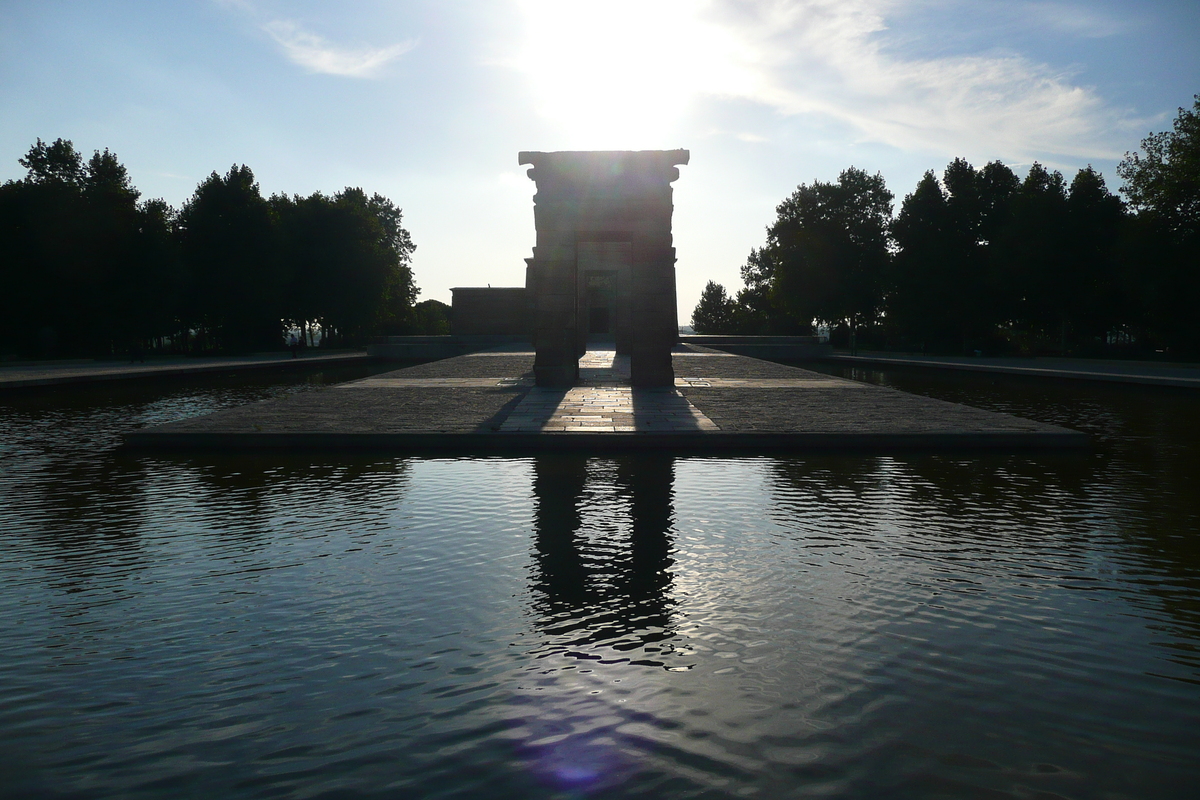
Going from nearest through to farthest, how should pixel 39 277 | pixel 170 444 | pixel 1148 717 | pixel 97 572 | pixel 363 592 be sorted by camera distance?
pixel 1148 717 < pixel 363 592 < pixel 97 572 < pixel 170 444 < pixel 39 277

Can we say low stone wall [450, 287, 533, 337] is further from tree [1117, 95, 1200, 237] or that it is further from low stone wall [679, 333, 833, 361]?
tree [1117, 95, 1200, 237]

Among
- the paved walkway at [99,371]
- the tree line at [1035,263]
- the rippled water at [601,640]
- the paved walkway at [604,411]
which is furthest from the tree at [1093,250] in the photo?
the rippled water at [601,640]

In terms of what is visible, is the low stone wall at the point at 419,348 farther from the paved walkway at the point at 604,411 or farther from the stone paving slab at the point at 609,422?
the stone paving slab at the point at 609,422

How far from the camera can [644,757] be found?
4082 mm

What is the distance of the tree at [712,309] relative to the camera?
10762 cm

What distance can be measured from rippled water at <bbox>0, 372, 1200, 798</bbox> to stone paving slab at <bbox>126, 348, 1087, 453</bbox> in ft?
9.72

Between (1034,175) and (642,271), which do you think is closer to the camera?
(642,271)

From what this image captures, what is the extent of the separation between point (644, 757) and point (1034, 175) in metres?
59.3

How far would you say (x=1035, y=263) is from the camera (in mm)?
49406

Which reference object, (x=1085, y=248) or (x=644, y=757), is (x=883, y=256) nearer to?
(x=1085, y=248)

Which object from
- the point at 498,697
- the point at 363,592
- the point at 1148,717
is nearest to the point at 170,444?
the point at 363,592

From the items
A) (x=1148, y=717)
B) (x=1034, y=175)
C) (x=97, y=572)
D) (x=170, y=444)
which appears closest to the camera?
(x=1148, y=717)

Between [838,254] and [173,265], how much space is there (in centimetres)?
5011

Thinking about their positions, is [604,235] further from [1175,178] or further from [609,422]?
[1175,178]
